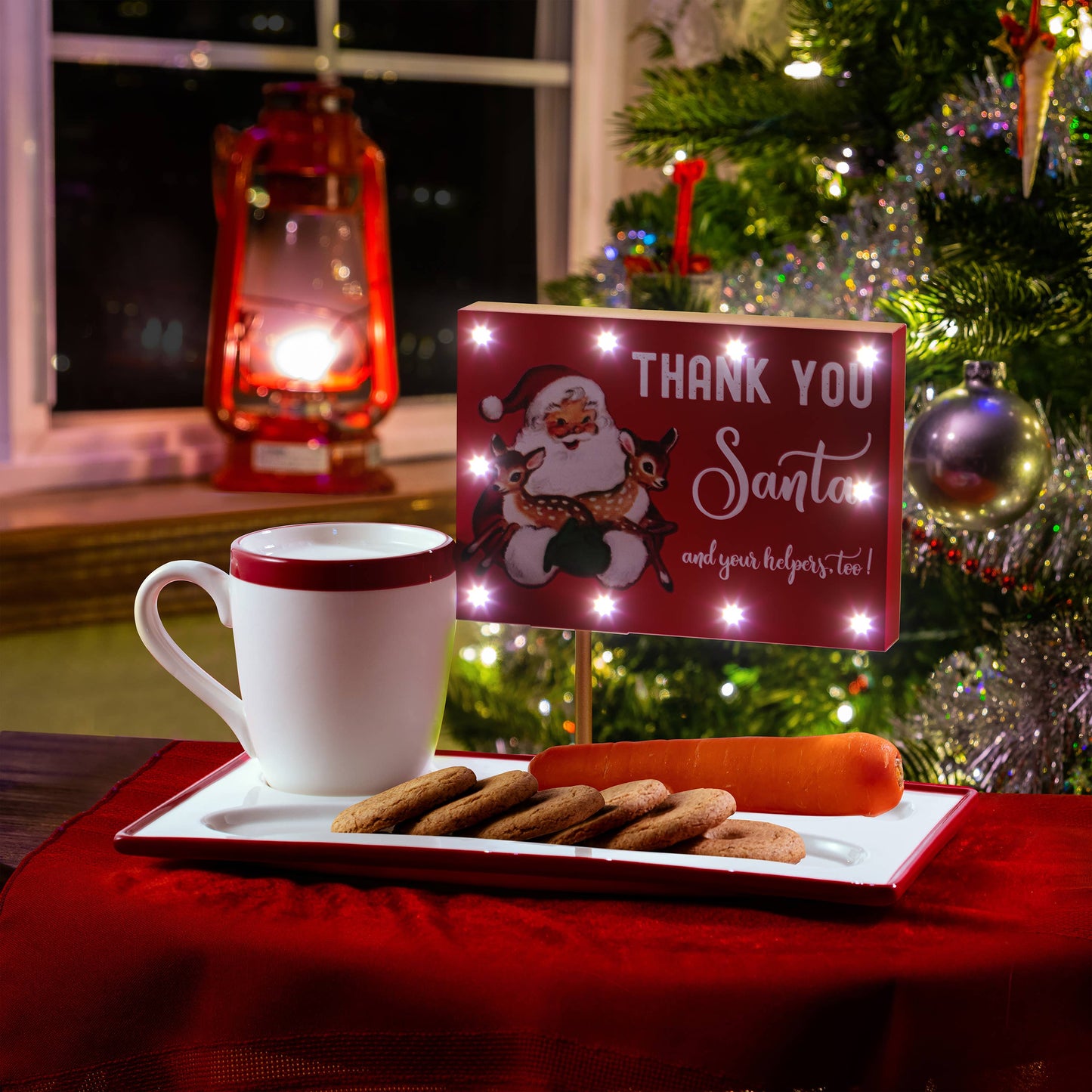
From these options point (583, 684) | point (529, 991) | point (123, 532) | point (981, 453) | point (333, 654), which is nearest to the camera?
point (529, 991)

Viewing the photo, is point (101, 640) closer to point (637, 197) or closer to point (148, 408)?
point (148, 408)

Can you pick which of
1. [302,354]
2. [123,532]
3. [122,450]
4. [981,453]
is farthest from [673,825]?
[122,450]

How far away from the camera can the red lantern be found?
1.71 m

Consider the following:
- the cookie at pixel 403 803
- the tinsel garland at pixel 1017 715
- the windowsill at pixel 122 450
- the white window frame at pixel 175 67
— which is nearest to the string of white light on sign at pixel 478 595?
the cookie at pixel 403 803

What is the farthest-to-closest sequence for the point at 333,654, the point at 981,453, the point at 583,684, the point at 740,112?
1. the point at 740,112
2. the point at 981,453
3. the point at 583,684
4. the point at 333,654

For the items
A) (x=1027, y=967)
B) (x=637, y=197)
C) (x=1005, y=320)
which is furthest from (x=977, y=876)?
(x=637, y=197)

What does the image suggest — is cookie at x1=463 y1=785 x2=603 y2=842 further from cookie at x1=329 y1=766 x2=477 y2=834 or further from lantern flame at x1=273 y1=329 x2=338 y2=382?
lantern flame at x1=273 y1=329 x2=338 y2=382

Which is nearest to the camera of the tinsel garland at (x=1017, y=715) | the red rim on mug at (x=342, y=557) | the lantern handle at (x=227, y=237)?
the red rim on mug at (x=342, y=557)

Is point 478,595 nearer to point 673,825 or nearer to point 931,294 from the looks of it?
point 673,825

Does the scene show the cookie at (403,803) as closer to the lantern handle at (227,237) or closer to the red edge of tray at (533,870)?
the red edge of tray at (533,870)

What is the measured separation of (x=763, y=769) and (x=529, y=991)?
18 centimetres

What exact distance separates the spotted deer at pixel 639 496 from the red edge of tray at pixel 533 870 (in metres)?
Result: 0.17

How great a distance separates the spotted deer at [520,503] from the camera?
660 millimetres

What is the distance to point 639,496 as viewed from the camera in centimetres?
65
